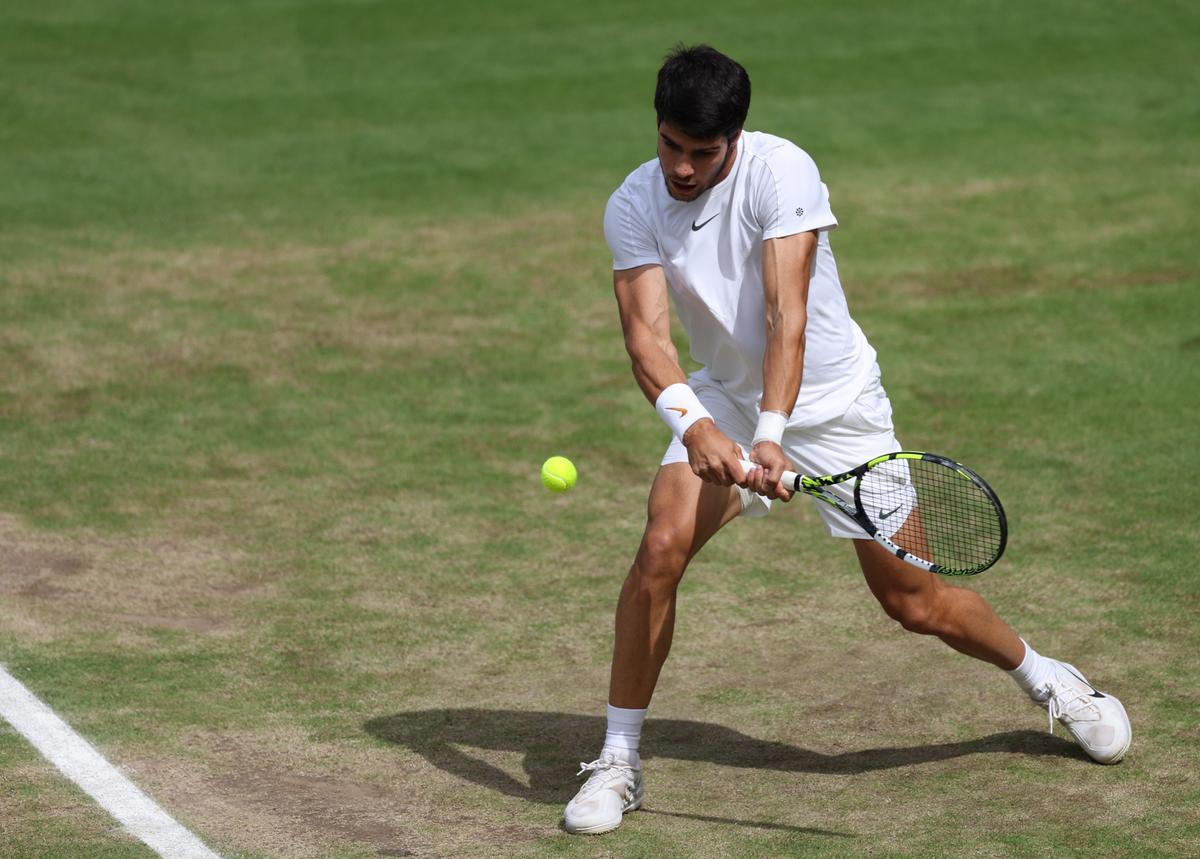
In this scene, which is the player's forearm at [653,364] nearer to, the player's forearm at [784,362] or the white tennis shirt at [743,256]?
the white tennis shirt at [743,256]

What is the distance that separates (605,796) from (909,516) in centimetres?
131

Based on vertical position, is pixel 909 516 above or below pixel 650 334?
below

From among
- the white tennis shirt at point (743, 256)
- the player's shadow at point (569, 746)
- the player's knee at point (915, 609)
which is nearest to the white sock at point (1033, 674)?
the player's shadow at point (569, 746)

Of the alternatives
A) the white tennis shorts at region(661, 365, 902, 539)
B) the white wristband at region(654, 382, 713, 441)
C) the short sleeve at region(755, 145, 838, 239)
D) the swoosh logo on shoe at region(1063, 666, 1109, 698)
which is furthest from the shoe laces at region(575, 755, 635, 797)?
the short sleeve at region(755, 145, 838, 239)

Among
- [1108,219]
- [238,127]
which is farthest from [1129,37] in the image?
[238,127]

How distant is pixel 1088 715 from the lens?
18.2ft

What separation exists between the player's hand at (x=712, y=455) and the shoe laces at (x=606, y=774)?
37.5 inches

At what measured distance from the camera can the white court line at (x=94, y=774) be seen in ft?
16.6

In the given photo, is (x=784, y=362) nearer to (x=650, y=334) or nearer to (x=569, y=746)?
(x=650, y=334)

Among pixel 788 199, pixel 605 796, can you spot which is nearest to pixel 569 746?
pixel 605 796

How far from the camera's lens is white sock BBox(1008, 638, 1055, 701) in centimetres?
567

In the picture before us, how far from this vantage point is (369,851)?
16.5 ft

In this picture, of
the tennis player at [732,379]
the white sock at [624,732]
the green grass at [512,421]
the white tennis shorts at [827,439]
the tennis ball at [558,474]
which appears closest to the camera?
the tennis player at [732,379]

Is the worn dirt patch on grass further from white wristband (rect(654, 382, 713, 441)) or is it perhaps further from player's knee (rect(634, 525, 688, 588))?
white wristband (rect(654, 382, 713, 441))
